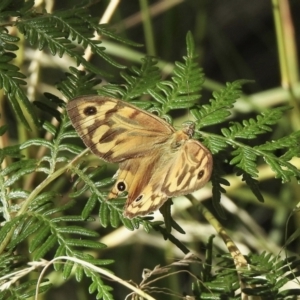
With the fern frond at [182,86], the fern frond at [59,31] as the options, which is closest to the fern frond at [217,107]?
the fern frond at [182,86]

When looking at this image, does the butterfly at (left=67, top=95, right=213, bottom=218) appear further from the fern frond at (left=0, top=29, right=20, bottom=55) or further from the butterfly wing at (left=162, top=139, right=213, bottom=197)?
the fern frond at (left=0, top=29, right=20, bottom=55)

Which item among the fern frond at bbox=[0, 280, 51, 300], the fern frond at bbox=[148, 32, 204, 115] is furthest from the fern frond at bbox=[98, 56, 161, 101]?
the fern frond at bbox=[0, 280, 51, 300]

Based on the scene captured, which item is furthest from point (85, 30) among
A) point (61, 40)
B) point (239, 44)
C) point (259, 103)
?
point (239, 44)

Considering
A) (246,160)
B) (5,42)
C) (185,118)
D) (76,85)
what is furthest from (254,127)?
(185,118)

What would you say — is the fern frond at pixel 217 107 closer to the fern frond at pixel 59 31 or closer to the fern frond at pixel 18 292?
the fern frond at pixel 59 31

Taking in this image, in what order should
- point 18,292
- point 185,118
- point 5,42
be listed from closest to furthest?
point 18,292 → point 5,42 → point 185,118

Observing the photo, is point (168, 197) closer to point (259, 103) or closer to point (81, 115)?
point (81, 115)

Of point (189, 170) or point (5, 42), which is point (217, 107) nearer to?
point (189, 170)
